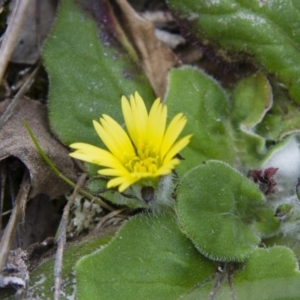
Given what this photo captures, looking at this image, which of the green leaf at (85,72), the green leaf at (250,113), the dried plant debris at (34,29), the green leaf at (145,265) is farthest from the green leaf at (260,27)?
the green leaf at (145,265)

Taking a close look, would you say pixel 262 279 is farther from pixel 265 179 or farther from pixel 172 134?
pixel 172 134

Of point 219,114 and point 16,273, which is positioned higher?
point 219,114

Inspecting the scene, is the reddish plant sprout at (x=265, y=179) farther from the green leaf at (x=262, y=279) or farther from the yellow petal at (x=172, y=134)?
the yellow petal at (x=172, y=134)

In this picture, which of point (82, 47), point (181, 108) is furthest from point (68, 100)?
point (181, 108)

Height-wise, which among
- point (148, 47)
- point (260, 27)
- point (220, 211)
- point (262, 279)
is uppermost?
point (260, 27)

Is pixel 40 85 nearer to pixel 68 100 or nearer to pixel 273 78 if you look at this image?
pixel 68 100

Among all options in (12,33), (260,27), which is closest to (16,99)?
(12,33)

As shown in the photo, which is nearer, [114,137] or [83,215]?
[114,137]
